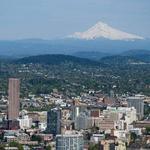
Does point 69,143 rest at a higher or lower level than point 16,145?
higher

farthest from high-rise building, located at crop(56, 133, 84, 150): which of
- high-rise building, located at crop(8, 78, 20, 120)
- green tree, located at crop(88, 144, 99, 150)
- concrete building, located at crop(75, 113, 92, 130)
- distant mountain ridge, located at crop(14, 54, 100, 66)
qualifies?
distant mountain ridge, located at crop(14, 54, 100, 66)

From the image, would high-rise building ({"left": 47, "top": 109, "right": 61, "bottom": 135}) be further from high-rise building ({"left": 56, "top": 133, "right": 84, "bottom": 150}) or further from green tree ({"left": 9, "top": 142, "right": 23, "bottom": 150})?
high-rise building ({"left": 56, "top": 133, "right": 84, "bottom": 150})

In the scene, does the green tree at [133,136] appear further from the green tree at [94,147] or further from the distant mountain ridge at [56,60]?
the distant mountain ridge at [56,60]

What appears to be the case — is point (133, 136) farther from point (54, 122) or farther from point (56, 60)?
point (56, 60)

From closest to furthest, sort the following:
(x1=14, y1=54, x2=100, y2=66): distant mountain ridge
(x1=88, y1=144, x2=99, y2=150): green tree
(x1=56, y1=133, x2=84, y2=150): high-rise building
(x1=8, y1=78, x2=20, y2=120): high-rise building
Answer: (x1=56, y1=133, x2=84, y2=150): high-rise building, (x1=88, y1=144, x2=99, y2=150): green tree, (x1=8, y1=78, x2=20, y2=120): high-rise building, (x1=14, y1=54, x2=100, y2=66): distant mountain ridge

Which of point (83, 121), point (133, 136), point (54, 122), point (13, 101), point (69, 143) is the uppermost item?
point (13, 101)

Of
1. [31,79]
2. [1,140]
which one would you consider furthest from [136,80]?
[1,140]

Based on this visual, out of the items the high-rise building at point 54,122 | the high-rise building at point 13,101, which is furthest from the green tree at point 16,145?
the high-rise building at point 13,101

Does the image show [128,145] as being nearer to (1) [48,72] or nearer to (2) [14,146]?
(2) [14,146]

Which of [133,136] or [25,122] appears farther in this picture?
[25,122]

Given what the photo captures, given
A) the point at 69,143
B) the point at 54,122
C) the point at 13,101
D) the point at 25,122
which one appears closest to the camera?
the point at 69,143

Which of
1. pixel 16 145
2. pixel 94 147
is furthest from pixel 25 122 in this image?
pixel 94 147
